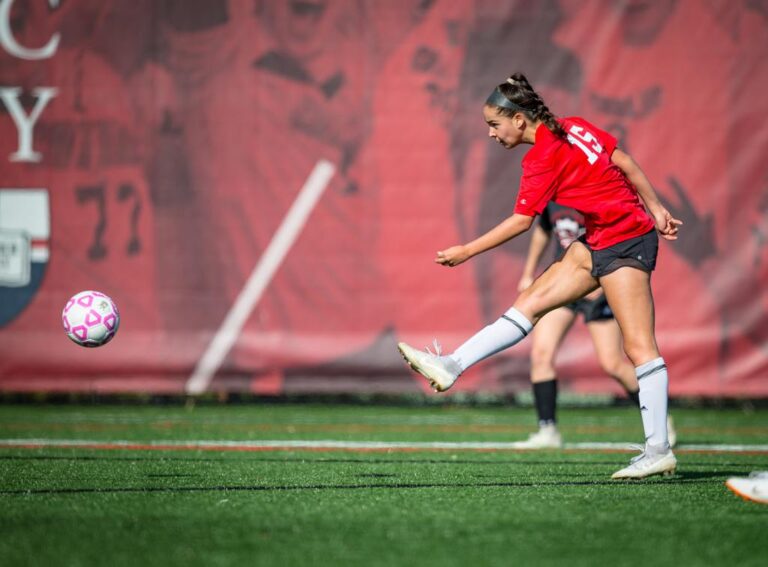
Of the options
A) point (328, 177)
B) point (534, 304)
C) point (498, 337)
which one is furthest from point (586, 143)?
point (328, 177)

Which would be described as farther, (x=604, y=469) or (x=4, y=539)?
(x=604, y=469)

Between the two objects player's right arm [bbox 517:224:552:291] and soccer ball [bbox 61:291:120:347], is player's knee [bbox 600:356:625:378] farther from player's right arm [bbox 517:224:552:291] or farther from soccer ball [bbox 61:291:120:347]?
soccer ball [bbox 61:291:120:347]

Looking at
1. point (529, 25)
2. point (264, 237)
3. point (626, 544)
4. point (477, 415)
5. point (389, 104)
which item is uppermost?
point (529, 25)

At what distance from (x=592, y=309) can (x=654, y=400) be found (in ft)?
8.05

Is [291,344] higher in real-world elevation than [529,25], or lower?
lower

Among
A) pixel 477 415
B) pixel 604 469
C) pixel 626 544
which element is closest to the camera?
pixel 626 544

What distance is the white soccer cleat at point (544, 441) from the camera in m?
7.76

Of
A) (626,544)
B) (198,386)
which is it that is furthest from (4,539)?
(198,386)

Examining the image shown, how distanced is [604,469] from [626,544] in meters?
2.49

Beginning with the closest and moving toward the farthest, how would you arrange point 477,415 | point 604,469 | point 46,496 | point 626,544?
1. point 626,544
2. point 46,496
3. point 604,469
4. point 477,415

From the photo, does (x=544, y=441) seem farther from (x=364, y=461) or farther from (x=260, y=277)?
(x=260, y=277)

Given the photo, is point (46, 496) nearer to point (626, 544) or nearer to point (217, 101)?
point (626, 544)

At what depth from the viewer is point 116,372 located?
38.1ft

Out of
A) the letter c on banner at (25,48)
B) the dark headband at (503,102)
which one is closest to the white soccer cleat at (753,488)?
the dark headband at (503,102)
